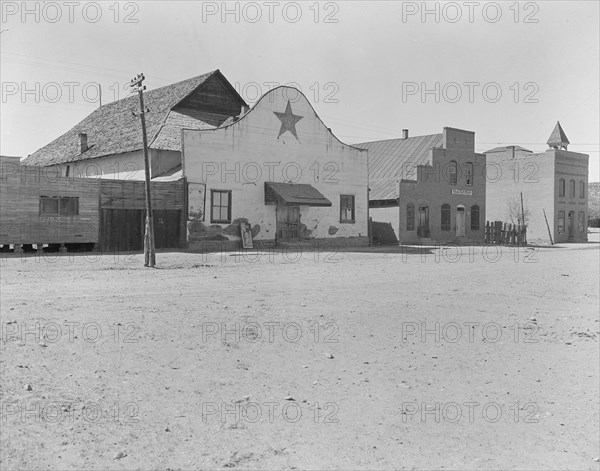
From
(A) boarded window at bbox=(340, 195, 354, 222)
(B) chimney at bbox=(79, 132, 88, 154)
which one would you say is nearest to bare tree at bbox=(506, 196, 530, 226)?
(A) boarded window at bbox=(340, 195, 354, 222)

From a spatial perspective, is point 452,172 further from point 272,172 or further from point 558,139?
point 558,139

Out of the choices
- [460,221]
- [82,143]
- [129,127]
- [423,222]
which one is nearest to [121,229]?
[129,127]

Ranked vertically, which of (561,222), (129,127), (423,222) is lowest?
(423,222)

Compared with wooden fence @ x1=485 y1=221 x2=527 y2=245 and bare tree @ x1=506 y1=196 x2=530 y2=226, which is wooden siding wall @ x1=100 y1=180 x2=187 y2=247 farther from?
bare tree @ x1=506 y1=196 x2=530 y2=226

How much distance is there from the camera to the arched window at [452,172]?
43.1 metres

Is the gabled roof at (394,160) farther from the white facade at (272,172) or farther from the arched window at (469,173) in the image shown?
the white facade at (272,172)

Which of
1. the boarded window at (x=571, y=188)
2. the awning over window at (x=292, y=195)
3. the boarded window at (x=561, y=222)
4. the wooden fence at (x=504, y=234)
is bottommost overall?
the wooden fence at (x=504, y=234)

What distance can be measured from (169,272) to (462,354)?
34.4ft

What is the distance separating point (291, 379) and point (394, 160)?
38457 mm

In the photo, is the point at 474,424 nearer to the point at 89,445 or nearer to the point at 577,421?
the point at 577,421

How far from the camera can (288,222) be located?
3222 cm

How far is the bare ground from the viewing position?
20.5 feet

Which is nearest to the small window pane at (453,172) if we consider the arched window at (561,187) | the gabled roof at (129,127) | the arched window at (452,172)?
the arched window at (452,172)

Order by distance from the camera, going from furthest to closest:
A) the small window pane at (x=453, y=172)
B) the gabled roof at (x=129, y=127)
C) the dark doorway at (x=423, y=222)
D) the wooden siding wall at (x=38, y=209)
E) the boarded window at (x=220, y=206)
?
1. the small window pane at (x=453, y=172)
2. the dark doorway at (x=423, y=222)
3. the gabled roof at (x=129, y=127)
4. the boarded window at (x=220, y=206)
5. the wooden siding wall at (x=38, y=209)
